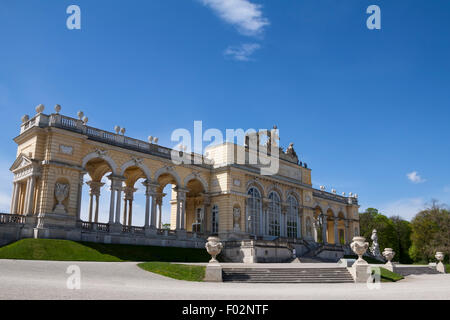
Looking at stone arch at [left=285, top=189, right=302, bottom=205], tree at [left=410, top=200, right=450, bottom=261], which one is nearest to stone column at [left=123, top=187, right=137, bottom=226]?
stone arch at [left=285, top=189, right=302, bottom=205]

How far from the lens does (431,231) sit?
59906mm

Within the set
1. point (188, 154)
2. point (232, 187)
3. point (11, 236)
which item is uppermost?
point (188, 154)

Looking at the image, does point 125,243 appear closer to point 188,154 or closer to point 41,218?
point 41,218

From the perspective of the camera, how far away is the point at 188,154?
4359cm

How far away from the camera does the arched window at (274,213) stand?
→ 4881 centimetres

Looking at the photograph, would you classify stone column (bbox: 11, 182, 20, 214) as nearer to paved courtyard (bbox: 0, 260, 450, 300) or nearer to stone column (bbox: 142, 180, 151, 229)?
stone column (bbox: 142, 180, 151, 229)

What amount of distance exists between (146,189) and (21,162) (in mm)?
10916

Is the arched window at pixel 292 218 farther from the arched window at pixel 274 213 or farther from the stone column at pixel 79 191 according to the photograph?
the stone column at pixel 79 191

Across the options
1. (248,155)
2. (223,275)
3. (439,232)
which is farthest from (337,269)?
(439,232)

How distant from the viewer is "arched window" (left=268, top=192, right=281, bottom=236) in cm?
4881

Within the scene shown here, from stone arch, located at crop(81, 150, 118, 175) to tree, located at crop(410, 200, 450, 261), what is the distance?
146 feet
